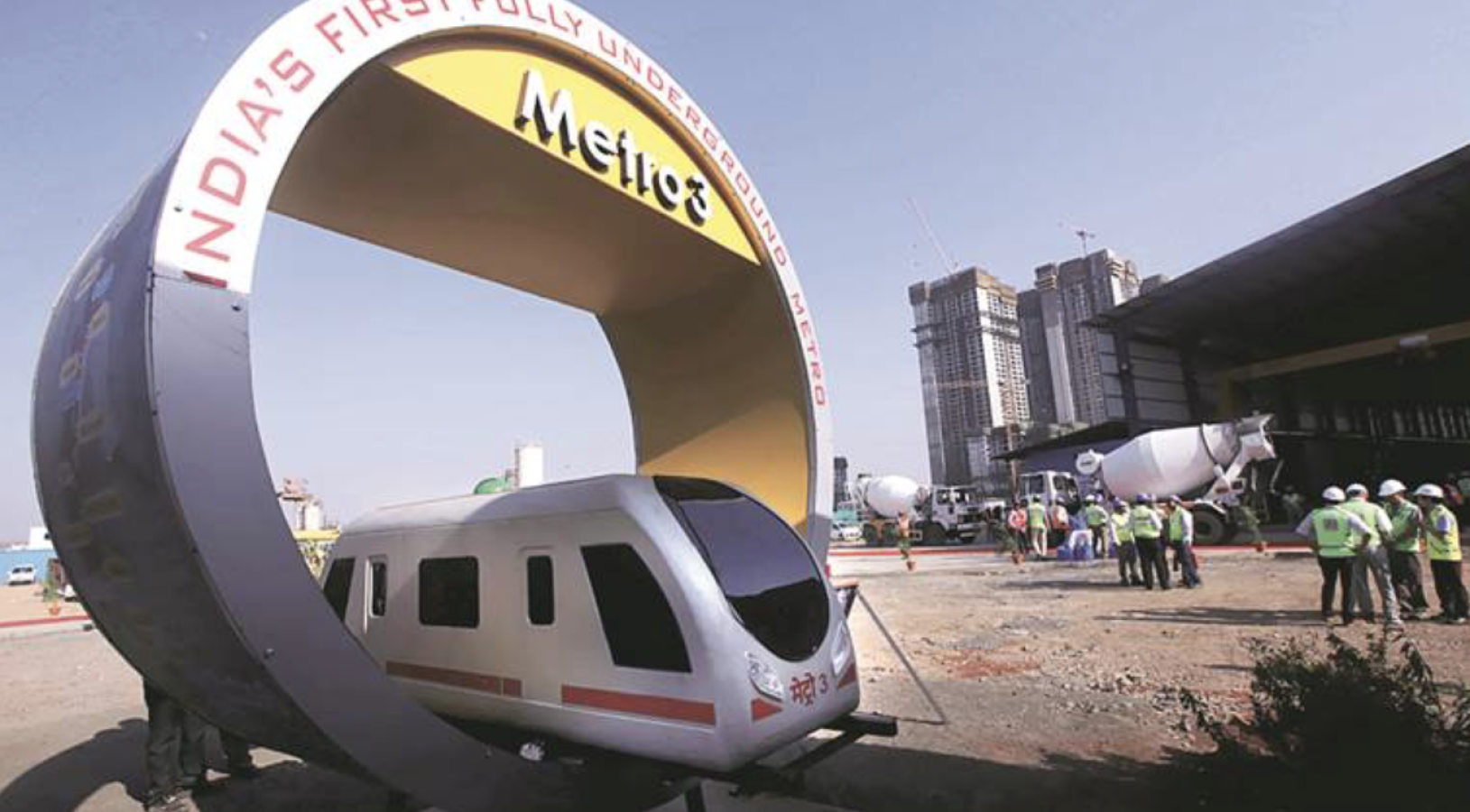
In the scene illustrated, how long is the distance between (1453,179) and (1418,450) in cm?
2901

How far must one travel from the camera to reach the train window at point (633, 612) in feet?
Answer: 12.7

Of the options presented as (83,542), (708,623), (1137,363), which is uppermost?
(1137,363)

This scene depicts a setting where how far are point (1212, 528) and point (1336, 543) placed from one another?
13709 millimetres

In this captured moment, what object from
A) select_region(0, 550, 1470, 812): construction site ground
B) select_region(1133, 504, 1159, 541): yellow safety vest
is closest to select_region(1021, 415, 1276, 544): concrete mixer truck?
select_region(0, 550, 1470, 812): construction site ground

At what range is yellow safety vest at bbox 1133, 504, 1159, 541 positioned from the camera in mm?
13156

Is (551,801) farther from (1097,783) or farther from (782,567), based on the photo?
(1097,783)

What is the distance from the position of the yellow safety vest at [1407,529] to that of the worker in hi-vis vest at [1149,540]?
3809 mm

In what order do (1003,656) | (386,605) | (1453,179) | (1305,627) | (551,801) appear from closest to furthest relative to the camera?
(551,801) < (386,605) < (1003,656) < (1305,627) < (1453,179)

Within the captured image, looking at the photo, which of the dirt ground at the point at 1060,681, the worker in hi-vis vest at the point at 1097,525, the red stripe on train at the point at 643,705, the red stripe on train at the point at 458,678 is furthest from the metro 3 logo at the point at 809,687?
the worker in hi-vis vest at the point at 1097,525

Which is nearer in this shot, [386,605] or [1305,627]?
[386,605]

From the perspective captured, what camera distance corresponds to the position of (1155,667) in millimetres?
7469

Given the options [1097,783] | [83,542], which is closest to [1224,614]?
[1097,783]

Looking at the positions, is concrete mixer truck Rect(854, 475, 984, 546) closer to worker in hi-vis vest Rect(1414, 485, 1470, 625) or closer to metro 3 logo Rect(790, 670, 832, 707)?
worker in hi-vis vest Rect(1414, 485, 1470, 625)

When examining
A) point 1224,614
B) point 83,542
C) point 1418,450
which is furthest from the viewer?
point 1418,450
